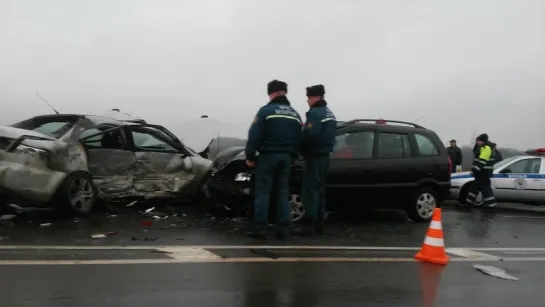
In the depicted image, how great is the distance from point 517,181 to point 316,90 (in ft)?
25.9

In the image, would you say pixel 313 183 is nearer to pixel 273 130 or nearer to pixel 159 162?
pixel 273 130

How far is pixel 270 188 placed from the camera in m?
7.15

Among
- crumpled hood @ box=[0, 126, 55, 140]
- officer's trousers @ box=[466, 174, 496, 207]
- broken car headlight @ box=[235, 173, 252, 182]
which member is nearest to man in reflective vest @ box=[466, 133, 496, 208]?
officer's trousers @ box=[466, 174, 496, 207]

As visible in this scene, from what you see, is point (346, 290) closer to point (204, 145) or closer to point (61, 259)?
point (61, 259)

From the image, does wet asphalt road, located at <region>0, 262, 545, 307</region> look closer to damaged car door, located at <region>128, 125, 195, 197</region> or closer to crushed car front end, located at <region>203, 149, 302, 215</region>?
crushed car front end, located at <region>203, 149, 302, 215</region>

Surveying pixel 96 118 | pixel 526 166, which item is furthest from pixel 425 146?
pixel 96 118

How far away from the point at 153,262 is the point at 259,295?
1.42 metres

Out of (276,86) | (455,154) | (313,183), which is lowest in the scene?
(313,183)

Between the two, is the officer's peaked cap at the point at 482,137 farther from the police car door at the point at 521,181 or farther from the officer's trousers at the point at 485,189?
the police car door at the point at 521,181

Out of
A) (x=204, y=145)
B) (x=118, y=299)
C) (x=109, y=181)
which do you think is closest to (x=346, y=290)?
(x=118, y=299)

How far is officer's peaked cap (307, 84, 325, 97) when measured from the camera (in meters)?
7.63

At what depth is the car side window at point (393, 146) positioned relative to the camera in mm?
9289

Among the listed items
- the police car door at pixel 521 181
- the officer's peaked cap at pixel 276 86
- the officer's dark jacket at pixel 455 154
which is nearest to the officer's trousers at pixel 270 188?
the officer's peaked cap at pixel 276 86

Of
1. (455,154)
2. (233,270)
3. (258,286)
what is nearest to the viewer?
(258,286)
